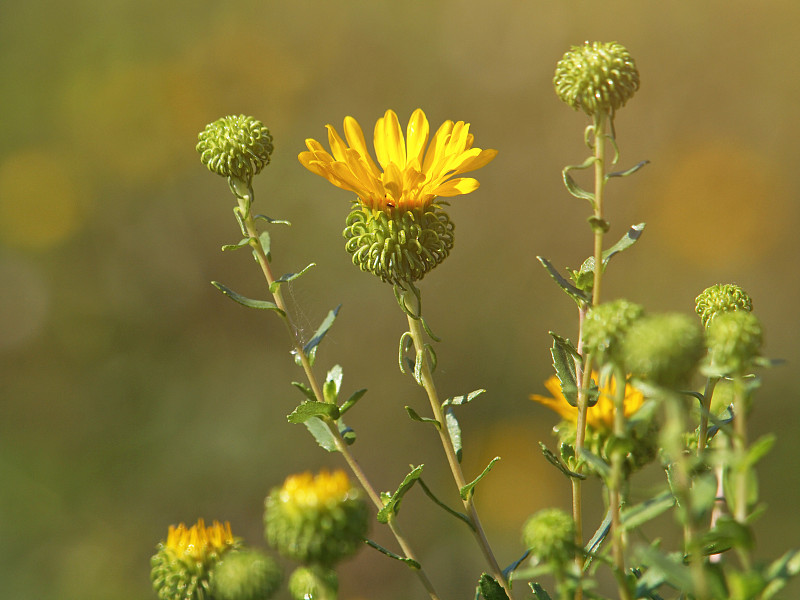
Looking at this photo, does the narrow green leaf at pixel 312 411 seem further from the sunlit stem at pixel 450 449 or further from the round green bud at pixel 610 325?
the round green bud at pixel 610 325

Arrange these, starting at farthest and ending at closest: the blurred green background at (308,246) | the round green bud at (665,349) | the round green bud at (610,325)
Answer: the blurred green background at (308,246), the round green bud at (610,325), the round green bud at (665,349)

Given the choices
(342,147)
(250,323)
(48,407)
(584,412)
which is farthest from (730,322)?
(48,407)

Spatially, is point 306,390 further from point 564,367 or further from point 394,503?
point 564,367

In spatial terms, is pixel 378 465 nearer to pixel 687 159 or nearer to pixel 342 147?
pixel 687 159

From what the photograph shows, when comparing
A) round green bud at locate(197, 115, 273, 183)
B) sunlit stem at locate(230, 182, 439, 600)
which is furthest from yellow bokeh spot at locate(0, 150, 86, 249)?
sunlit stem at locate(230, 182, 439, 600)

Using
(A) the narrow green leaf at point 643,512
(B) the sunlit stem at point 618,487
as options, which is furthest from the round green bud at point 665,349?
(A) the narrow green leaf at point 643,512

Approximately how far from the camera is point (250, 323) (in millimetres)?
4438

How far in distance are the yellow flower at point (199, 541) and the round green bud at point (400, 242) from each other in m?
0.51

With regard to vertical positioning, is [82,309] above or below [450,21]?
below

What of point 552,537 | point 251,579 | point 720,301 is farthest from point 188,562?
point 720,301

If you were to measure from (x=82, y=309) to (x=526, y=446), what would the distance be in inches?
93.5

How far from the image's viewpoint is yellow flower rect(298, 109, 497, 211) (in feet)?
4.74

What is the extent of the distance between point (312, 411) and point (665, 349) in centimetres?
61

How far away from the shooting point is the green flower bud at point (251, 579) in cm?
110
